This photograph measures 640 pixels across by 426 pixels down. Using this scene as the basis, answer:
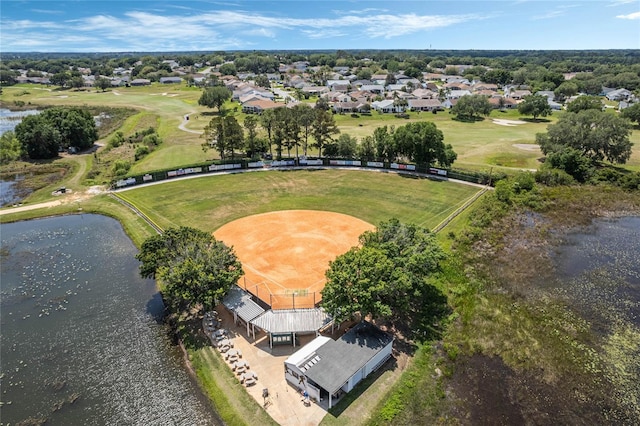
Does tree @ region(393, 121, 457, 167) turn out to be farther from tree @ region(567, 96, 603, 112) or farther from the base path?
tree @ region(567, 96, 603, 112)

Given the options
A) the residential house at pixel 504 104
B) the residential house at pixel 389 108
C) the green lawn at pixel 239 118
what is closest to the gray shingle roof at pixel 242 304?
the green lawn at pixel 239 118

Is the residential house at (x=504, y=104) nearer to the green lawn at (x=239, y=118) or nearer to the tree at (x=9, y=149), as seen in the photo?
the green lawn at (x=239, y=118)

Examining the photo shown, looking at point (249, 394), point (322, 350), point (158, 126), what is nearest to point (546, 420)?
point (322, 350)

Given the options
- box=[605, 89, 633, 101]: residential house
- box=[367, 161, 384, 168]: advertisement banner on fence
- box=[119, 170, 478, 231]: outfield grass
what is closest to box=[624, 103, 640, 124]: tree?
box=[605, 89, 633, 101]: residential house

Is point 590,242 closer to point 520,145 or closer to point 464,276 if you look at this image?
point 464,276

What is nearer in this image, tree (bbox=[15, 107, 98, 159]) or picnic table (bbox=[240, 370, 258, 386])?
picnic table (bbox=[240, 370, 258, 386])

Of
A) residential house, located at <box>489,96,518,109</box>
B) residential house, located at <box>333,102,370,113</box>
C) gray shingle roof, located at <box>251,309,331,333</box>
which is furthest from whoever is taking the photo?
residential house, located at <box>489,96,518,109</box>

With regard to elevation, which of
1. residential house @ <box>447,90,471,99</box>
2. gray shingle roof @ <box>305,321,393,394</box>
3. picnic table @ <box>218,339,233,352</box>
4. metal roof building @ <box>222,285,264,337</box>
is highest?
residential house @ <box>447,90,471,99</box>
